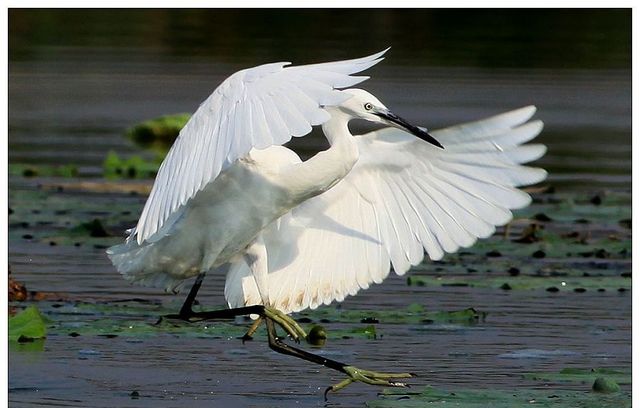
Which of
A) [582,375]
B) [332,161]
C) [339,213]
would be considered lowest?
[582,375]

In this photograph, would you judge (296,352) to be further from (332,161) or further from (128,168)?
(128,168)

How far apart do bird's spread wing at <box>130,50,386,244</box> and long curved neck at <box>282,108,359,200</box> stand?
2.54 ft

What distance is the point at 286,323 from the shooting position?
6.67 m

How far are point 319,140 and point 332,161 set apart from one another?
800 centimetres

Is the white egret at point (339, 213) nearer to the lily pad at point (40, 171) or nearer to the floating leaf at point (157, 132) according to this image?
the lily pad at point (40, 171)

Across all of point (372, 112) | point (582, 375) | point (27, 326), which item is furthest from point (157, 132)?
point (372, 112)

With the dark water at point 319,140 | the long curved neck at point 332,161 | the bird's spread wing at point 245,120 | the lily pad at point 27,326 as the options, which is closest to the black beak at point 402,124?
the long curved neck at point 332,161

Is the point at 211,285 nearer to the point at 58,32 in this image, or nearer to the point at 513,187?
the point at 513,187

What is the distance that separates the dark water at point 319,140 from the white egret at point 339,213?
1.40 feet

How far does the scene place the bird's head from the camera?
6168 millimetres

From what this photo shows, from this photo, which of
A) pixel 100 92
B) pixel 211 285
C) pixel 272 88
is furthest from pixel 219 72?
pixel 272 88

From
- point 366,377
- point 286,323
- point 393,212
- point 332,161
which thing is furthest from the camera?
point 393,212

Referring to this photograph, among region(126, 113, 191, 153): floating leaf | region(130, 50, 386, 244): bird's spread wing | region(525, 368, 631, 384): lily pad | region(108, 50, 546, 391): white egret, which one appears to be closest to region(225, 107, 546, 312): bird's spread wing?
region(108, 50, 546, 391): white egret

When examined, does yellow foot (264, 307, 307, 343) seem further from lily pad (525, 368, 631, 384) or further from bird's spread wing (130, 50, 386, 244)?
bird's spread wing (130, 50, 386, 244)
